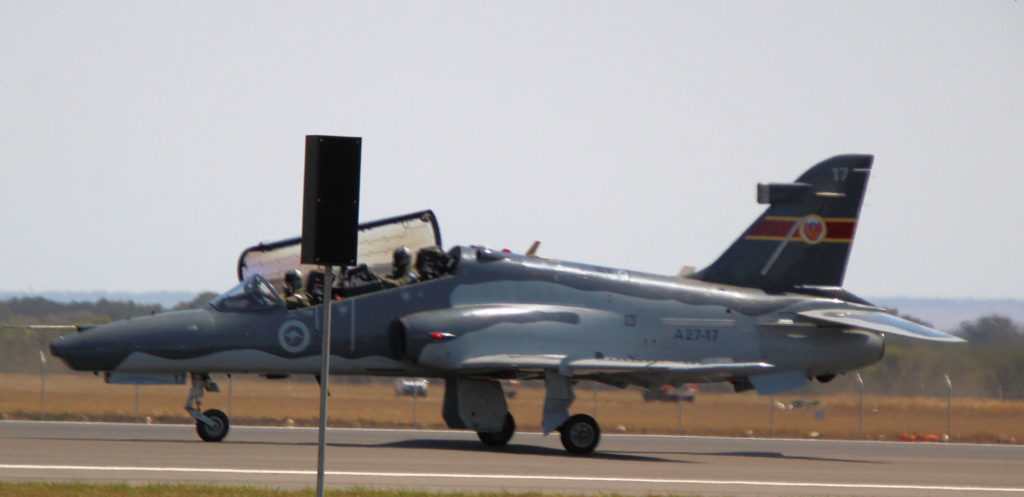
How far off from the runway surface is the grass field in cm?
387

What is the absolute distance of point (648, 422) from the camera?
30156mm

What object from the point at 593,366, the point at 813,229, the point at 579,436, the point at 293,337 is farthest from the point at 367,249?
the point at 813,229

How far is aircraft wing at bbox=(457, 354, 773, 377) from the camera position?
60.8 feet

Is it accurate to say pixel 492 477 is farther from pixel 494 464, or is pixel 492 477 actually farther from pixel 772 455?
pixel 772 455

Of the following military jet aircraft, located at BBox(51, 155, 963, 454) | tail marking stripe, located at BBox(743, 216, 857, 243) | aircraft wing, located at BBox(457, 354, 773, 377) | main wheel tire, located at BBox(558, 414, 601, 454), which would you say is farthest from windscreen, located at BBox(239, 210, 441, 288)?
tail marking stripe, located at BBox(743, 216, 857, 243)

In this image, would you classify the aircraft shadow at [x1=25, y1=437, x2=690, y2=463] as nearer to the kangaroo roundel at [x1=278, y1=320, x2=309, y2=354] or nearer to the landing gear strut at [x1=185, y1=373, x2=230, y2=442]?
the landing gear strut at [x1=185, y1=373, x2=230, y2=442]

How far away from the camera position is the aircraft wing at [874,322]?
1969 cm

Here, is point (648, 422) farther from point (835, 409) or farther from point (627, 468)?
point (627, 468)

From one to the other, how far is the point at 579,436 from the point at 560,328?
1.82 metres

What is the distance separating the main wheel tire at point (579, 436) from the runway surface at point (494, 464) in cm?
26

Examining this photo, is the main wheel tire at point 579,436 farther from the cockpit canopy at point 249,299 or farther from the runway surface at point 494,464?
the cockpit canopy at point 249,299

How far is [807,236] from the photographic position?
21.7 m

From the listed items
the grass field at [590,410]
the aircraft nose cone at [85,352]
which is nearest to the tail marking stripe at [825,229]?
the grass field at [590,410]

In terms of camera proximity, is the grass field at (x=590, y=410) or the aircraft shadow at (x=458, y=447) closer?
the aircraft shadow at (x=458, y=447)
